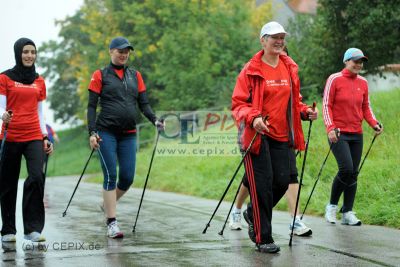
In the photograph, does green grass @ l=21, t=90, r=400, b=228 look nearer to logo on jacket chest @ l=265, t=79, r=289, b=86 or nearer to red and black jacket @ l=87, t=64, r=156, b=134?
logo on jacket chest @ l=265, t=79, r=289, b=86

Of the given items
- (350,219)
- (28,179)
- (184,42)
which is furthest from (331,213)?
(184,42)

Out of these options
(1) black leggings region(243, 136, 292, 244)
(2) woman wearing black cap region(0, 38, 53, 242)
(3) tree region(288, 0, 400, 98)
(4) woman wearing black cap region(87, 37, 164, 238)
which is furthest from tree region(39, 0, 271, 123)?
(1) black leggings region(243, 136, 292, 244)

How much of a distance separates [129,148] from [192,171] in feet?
32.4

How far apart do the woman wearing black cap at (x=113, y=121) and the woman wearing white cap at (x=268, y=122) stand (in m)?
1.68

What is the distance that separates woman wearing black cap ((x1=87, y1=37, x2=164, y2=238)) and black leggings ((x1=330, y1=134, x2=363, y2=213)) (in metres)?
2.37

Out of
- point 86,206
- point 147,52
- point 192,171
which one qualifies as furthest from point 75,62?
point 86,206

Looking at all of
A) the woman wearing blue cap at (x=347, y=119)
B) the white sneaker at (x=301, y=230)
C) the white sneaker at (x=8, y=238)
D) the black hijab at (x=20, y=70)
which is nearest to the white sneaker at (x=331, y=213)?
the woman wearing blue cap at (x=347, y=119)

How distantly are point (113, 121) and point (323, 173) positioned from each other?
5.29 metres

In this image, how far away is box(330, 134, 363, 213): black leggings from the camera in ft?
29.0

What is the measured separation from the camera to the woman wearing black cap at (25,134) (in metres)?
7.21

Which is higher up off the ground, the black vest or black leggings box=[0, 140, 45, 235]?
the black vest

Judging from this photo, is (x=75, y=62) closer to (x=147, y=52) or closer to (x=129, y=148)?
(x=147, y=52)

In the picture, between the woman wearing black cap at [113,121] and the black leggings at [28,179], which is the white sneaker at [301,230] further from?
the black leggings at [28,179]

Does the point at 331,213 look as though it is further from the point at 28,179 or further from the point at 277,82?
the point at 28,179
